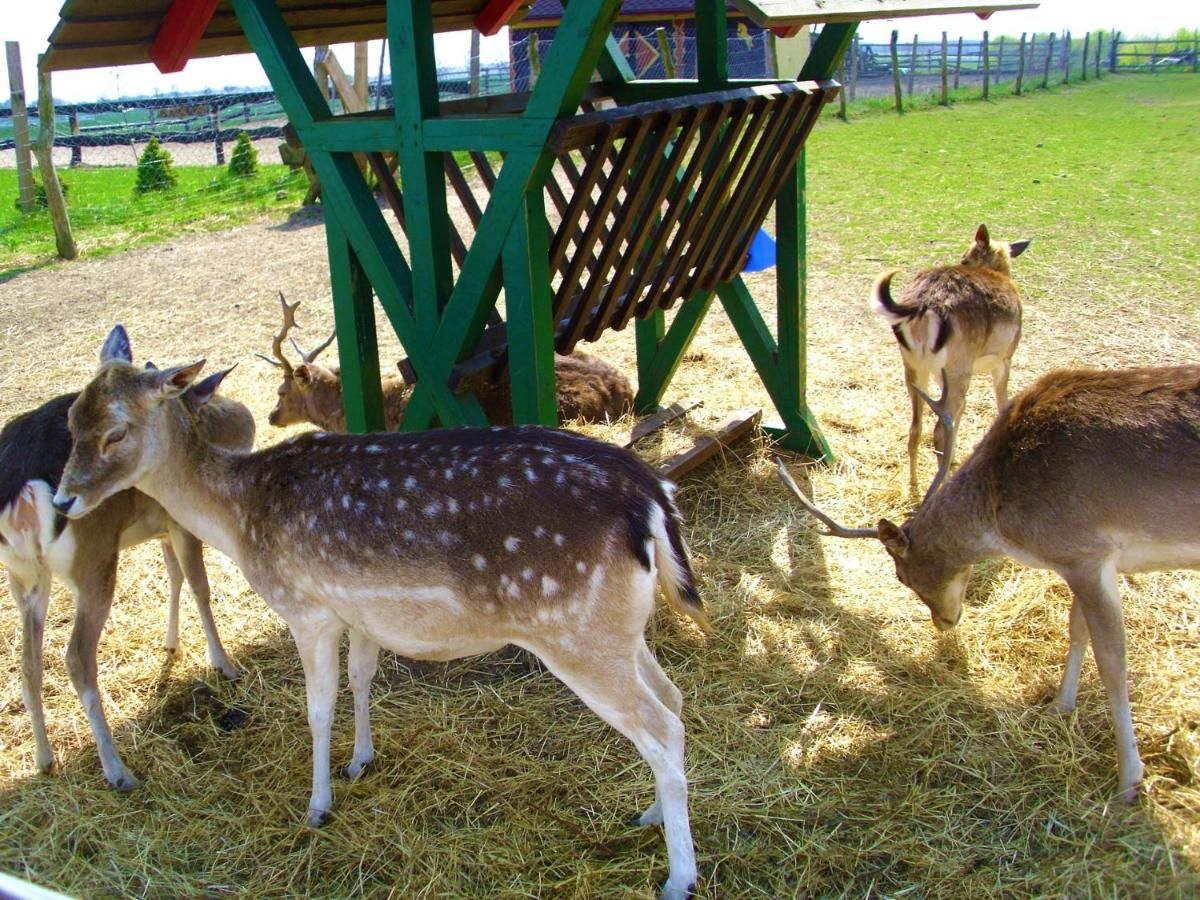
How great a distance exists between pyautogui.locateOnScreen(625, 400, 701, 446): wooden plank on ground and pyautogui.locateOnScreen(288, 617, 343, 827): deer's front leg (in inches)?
99.5

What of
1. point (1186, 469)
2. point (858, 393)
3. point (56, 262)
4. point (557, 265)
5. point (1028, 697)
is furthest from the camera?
point (56, 262)

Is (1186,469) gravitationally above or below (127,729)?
above

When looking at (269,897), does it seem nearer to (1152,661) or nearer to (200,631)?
(200,631)

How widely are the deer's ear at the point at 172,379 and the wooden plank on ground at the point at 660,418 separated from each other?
2650 mm

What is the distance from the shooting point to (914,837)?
3.68 metres

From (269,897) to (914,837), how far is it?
2.15m

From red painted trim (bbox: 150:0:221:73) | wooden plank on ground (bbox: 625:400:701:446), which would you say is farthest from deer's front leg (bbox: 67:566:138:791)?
wooden plank on ground (bbox: 625:400:701:446)

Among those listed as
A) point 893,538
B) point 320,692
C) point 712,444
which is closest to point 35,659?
point 320,692

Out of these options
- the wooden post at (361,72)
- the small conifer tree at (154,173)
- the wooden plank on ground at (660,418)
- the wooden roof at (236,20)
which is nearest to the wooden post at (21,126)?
the small conifer tree at (154,173)

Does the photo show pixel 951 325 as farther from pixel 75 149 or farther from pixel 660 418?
pixel 75 149

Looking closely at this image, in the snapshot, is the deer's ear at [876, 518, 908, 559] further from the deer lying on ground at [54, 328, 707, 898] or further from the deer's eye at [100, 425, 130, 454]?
the deer's eye at [100, 425, 130, 454]

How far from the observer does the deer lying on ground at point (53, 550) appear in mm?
4066

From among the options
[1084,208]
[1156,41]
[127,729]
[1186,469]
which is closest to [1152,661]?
[1186,469]

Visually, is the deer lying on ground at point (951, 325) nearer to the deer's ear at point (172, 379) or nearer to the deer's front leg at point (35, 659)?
the deer's ear at point (172, 379)
